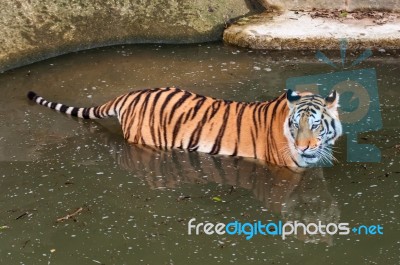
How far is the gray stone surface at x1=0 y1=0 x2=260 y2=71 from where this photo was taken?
7746mm

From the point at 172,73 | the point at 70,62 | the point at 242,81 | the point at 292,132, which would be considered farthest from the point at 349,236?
the point at 70,62

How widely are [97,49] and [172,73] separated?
1.05m

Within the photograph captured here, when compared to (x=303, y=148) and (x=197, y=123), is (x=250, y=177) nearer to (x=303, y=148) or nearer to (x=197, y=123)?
(x=303, y=148)

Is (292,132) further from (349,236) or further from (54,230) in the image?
(54,230)

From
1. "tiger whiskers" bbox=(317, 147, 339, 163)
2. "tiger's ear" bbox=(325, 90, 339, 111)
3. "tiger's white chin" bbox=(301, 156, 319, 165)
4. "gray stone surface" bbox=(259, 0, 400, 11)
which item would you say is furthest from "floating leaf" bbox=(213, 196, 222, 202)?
"gray stone surface" bbox=(259, 0, 400, 11)

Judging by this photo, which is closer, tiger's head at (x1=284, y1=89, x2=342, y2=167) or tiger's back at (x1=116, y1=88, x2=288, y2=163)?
tiger's head at (x1=284, y1=89, x2=342, y2=167)

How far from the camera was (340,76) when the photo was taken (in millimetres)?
6980

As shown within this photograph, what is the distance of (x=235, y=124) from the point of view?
18.5 ft

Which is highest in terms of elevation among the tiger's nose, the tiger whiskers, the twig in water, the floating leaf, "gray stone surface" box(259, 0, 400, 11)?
the tiger's nose

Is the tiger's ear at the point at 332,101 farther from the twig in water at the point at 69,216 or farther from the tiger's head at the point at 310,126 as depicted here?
the twig in water at the point at 69,216

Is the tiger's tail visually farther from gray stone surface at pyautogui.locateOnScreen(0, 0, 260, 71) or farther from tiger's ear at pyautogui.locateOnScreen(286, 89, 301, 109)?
tiger's ear at pyautogui.locateOnScreen(286, 89, 301, 109)

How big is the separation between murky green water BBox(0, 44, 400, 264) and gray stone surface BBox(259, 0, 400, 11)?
1.35 m

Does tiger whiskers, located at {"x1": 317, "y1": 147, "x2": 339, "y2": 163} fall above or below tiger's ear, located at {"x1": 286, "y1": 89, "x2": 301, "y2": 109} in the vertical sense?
below

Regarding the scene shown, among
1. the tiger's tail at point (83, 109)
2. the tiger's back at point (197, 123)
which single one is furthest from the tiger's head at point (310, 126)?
the tiger's tail at point (83, 109)
